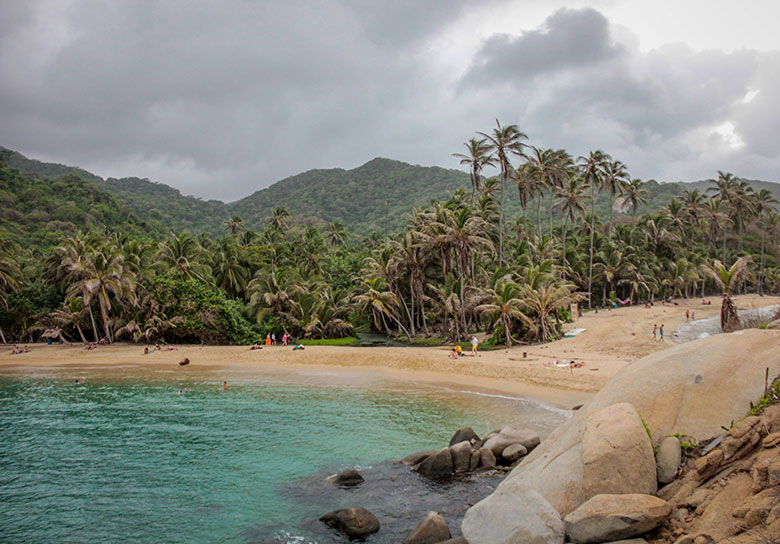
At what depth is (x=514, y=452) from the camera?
44.8ft

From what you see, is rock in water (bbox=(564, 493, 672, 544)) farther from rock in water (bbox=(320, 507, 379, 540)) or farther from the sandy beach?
the sandy beach

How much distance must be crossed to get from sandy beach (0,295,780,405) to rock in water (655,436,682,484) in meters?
12.6

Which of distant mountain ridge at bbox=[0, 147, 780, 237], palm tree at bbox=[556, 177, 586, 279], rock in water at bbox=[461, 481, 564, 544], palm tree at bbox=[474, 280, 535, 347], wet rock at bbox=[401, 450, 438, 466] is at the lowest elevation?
wet rock at bbox=[401, 450, 438, 466]

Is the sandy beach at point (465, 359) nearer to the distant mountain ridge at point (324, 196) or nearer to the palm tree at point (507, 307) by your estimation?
the palm tree at point (507, 307)

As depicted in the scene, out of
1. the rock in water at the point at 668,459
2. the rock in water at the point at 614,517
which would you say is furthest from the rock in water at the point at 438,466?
the rock in water at the point at 668,459

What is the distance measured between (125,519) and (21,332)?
44.8 m

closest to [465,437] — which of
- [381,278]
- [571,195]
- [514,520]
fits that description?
[514,520]

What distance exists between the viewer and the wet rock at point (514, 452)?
13609 mm

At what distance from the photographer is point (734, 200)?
77.8m

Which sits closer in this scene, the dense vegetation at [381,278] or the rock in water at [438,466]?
the rock in water at [438,466]

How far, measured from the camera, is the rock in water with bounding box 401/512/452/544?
917 centimetres

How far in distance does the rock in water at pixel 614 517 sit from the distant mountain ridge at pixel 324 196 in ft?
387

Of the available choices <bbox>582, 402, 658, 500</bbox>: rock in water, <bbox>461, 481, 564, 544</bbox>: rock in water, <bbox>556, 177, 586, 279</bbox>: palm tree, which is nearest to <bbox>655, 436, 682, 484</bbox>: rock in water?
<bbox>582, 402, 658, 500</bbox>: rock in water

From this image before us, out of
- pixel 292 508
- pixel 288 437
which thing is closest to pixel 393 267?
pixel 288 437
